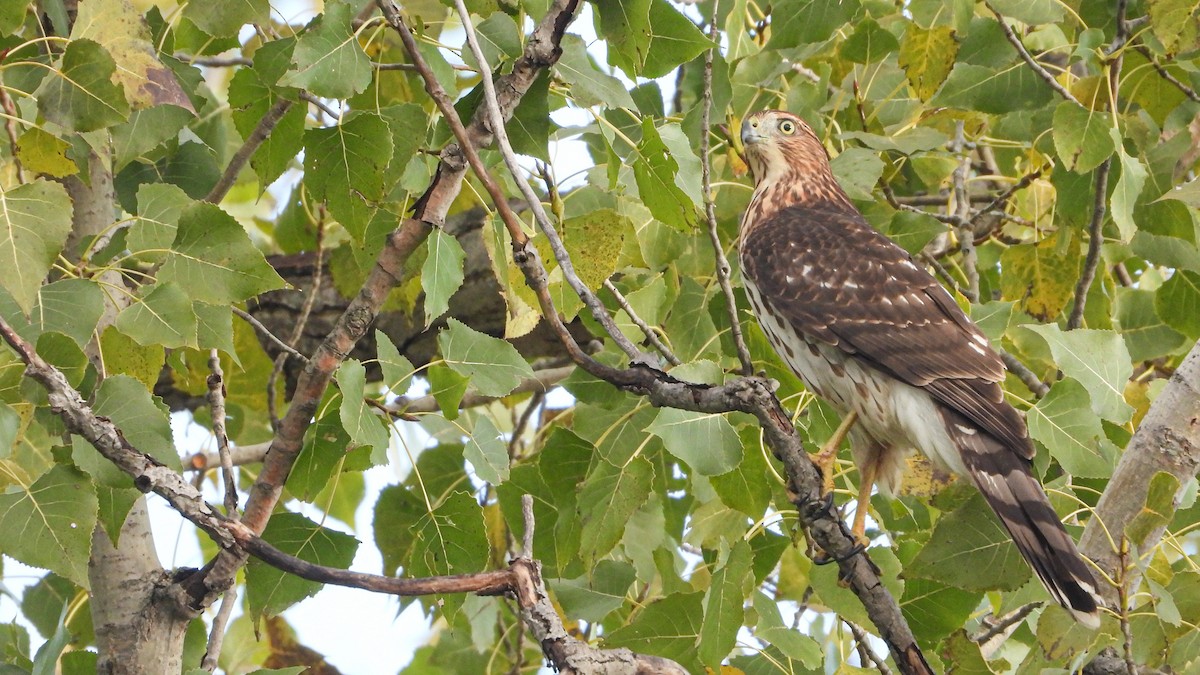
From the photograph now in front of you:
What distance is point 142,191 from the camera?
9.37 ft

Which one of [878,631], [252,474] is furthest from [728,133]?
[252,474]

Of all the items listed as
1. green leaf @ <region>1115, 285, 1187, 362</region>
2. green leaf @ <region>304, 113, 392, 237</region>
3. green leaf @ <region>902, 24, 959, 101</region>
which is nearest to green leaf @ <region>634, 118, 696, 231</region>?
green leaf @ <region>304, 113, 392, 237</region>

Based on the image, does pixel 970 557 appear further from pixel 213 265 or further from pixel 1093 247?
pixel 213 265

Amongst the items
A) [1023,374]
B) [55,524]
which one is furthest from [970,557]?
[55,524]

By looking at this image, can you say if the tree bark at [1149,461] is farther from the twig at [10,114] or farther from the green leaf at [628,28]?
the twig at [10,114]

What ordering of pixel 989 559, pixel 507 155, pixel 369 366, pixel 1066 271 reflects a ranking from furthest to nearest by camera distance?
pixel 369 366 → pixel 1066 271 → pixel 989 559 → pixel 507 155

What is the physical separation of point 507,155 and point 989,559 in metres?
1.54

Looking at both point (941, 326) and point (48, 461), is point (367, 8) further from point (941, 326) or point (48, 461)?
point (941, 326)

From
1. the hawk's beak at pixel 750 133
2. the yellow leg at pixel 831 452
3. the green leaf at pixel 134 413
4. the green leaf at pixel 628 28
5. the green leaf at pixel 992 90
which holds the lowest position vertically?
the yellow leg at pixel 831 452

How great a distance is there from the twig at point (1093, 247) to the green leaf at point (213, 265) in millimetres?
2395

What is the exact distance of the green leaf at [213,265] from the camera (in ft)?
8.83

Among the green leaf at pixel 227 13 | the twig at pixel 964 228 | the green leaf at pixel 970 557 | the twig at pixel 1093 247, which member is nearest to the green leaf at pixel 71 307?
the green leaf at pixel 227 13

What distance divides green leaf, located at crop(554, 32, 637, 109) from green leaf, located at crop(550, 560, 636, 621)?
4.07 ft

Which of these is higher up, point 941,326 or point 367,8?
point 367,8
